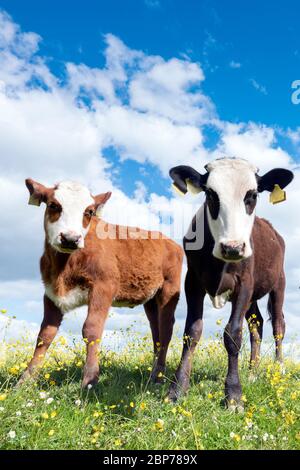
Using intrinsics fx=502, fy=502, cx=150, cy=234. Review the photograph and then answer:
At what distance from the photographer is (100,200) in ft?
26.3

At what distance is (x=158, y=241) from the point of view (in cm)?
935

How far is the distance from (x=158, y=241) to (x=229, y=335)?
3.31 meters

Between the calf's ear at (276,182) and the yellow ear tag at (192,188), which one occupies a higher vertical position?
the calf's ear at (276,182)

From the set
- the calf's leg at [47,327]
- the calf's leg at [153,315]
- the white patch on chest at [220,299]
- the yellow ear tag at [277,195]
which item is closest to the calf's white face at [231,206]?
the yellow ear tag at [277,195]

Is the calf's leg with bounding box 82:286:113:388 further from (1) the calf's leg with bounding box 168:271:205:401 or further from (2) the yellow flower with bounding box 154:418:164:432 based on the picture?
(2) the yellow flower with bounding box 154:418:164:432

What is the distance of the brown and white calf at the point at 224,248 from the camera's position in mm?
5957

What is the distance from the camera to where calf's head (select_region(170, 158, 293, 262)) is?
18.9ft

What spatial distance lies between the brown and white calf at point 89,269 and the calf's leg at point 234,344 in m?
1.00

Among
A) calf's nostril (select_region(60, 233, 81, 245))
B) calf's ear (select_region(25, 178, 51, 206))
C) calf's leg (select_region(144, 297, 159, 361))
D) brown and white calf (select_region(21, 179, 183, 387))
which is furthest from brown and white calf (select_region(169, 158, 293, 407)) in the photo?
calf's leg (select_region(144, 297, 159, 361))

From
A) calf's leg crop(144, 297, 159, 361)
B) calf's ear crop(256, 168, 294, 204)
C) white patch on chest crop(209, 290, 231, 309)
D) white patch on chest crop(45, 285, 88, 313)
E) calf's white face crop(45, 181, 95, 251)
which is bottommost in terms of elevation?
calf's leg crop(144, 297, 159, 361)

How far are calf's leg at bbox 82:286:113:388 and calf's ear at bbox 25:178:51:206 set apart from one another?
1.60m

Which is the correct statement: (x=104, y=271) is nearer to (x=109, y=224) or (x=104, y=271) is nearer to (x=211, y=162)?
(x=109, y=224)

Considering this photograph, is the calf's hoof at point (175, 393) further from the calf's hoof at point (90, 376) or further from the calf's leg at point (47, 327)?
the calf's leg at point (47, 327)
